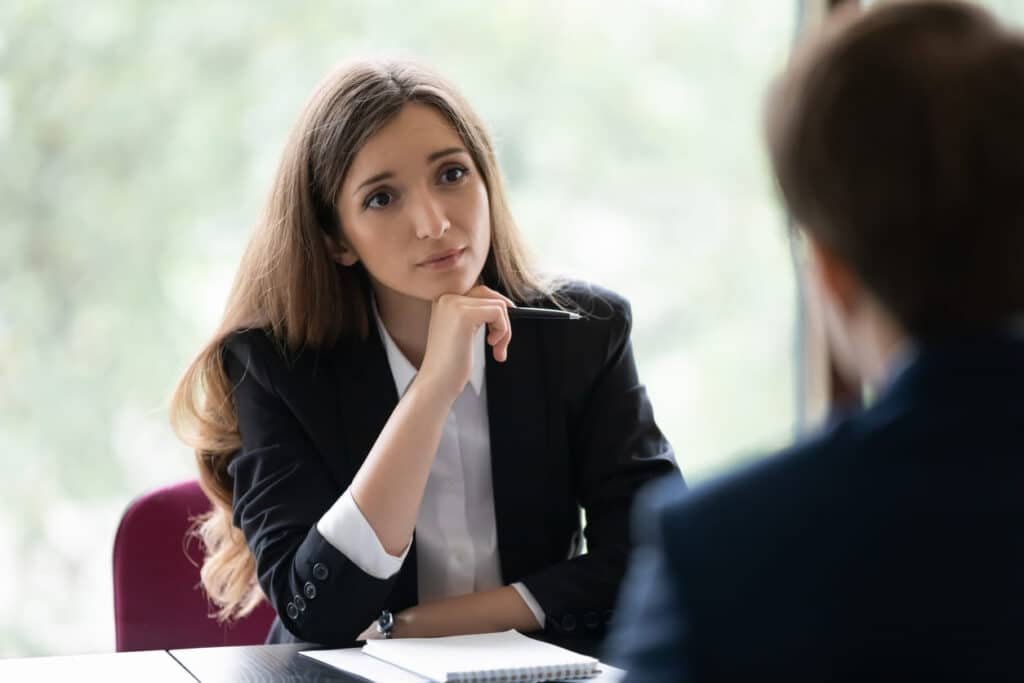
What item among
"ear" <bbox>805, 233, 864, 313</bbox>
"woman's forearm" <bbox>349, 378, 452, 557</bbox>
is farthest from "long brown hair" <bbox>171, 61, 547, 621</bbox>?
"ear" <bbox>805, 233, 864, 313</bbox>

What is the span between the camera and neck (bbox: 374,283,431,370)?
6.63 feet

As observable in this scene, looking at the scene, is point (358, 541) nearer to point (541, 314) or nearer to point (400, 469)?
point (400, 469)

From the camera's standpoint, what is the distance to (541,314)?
6.46ft

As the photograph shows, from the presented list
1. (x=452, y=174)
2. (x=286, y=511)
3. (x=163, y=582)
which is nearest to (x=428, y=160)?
(x=452, y=174)

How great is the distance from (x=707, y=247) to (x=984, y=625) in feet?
9.81

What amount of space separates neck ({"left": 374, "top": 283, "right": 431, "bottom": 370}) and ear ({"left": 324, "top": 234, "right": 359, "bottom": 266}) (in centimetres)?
8

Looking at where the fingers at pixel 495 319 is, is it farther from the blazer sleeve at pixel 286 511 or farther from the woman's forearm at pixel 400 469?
the blazer sleeve at pixel 286 511

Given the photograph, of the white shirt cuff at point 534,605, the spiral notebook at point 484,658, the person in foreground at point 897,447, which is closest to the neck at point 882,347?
the person in foreground at point 897,447

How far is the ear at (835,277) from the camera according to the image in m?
0.79

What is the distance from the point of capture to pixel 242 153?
3.43 meters

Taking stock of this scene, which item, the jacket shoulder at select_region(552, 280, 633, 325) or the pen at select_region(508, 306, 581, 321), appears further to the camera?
the jacket shoulder at select_region(552, 280, 633, 325)

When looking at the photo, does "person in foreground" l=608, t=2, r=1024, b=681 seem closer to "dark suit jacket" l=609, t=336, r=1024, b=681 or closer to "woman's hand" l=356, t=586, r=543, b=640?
"dark suit jacket" l=609, t=336, r=1024, b=681

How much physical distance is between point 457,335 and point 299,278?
0.30 metres

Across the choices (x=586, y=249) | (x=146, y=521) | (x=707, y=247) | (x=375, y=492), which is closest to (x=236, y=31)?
(x=586, y=249)
